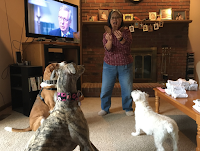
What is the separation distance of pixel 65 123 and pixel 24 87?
1530 mm

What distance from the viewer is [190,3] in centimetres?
351

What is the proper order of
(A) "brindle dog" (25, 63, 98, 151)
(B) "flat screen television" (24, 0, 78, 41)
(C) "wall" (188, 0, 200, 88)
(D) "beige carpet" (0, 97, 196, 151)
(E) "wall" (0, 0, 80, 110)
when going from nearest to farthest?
(A) "brindle dog" (25, 63, 98, 151)
(D) "beige carpet" (0, 97, 196, 151)
(B) "flat screen television" (24, 0, 78, 41)
(E) "wall" (0, 0, 80, 110)
(C) "wall" (188, 0, 200, 88)

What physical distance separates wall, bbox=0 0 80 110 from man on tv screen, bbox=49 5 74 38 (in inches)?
27.9

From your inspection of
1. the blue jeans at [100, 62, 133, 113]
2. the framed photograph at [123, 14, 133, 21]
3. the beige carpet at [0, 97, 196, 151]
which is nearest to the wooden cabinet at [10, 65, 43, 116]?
the beige carpet at [0, 97, 196, 151]

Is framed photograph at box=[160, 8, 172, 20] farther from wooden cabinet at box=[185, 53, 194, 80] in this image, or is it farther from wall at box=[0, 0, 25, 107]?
wall at box=[0, 0, 25, 107]

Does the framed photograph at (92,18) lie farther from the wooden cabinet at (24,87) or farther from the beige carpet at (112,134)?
the beige carpet at (112,134)

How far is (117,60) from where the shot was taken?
2.06 m

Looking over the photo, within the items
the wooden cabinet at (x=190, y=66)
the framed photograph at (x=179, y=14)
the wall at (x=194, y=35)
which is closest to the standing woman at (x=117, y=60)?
the framed photograph at (x=179, y=14)

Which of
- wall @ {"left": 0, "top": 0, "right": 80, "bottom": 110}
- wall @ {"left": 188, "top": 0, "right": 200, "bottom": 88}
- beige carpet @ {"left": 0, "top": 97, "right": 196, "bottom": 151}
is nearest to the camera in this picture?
beige carpet @ {"left": 0, "top": 97, "right": 196, "bottom": 151}

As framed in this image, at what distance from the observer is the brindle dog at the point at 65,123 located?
29.2 inches

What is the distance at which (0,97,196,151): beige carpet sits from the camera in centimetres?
139

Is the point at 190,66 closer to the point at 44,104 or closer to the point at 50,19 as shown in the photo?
the point at 50,19

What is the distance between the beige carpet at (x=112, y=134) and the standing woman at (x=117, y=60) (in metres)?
0.20

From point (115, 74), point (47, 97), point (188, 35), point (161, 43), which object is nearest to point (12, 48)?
point (47, 97)
